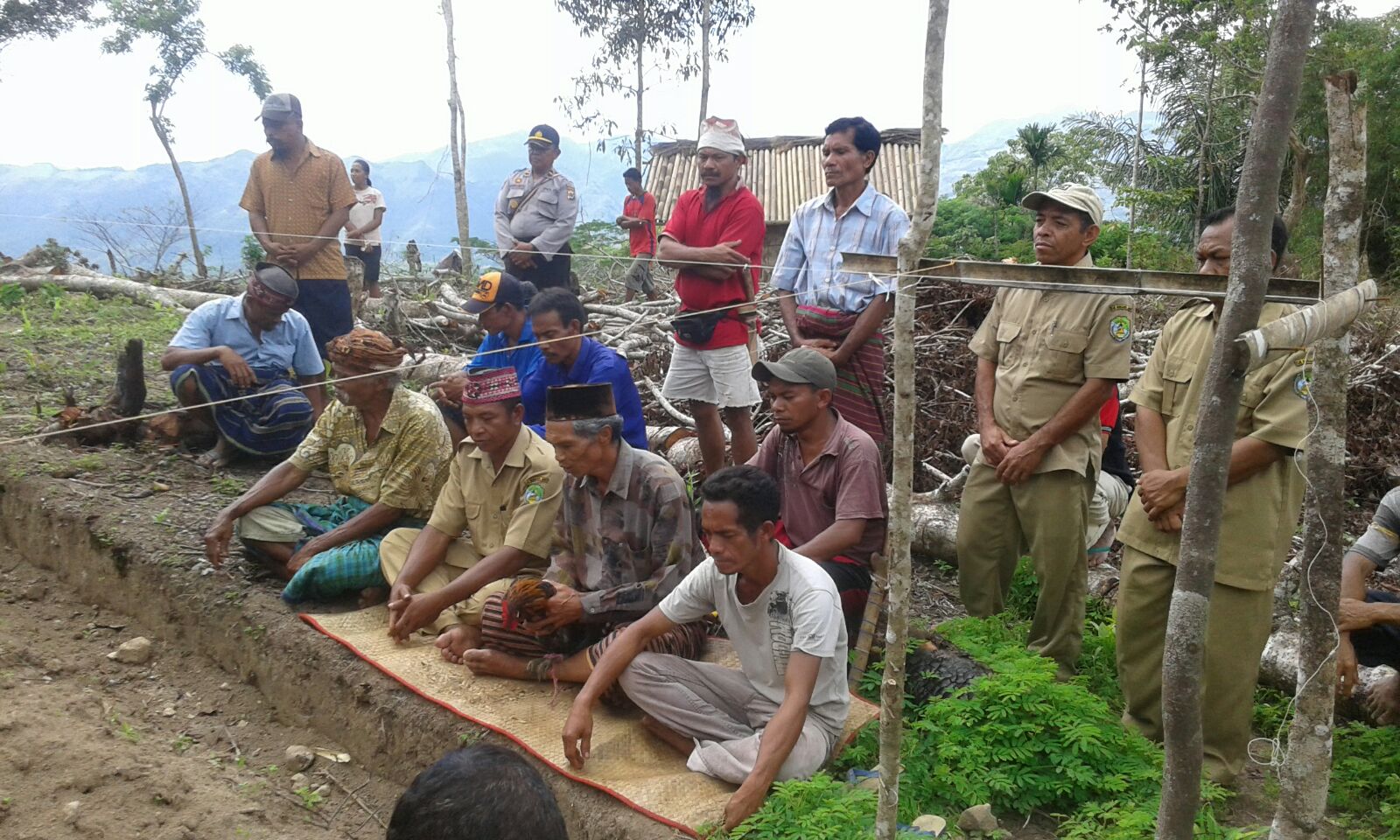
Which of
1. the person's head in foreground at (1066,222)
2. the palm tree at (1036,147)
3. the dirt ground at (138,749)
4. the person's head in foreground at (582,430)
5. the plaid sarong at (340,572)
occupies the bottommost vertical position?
the dirt ground at (138,749)

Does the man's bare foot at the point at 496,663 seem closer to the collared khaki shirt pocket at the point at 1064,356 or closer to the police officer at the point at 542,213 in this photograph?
the collared khaki shirt pocket at the point at 1064,356

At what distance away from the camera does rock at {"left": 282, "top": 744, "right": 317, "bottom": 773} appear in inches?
158

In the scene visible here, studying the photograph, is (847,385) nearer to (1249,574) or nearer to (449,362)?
(1249,574)

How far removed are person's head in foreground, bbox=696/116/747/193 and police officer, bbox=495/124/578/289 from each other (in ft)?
6.52

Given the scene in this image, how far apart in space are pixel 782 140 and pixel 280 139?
11.6m

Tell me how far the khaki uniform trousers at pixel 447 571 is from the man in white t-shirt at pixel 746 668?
3.17 ft

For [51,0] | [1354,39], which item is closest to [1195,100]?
[1354,39]

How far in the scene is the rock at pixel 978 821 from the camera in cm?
301

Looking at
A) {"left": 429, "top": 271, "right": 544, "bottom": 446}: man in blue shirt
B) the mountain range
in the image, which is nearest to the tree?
the mountain range

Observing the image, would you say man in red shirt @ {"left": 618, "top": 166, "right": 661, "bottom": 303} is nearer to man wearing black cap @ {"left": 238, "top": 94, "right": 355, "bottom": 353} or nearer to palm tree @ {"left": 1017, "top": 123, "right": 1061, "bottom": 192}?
man wearing black cap @ {"left": 238, "top": 94, "right": 355, "bottom": 353}

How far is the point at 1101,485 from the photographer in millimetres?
4766

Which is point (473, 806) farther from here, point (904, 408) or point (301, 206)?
point (301, 206)

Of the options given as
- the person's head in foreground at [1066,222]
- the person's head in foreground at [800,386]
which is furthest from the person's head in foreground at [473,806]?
the person's head in foreground at [1066,222]

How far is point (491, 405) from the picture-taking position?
4.18m
